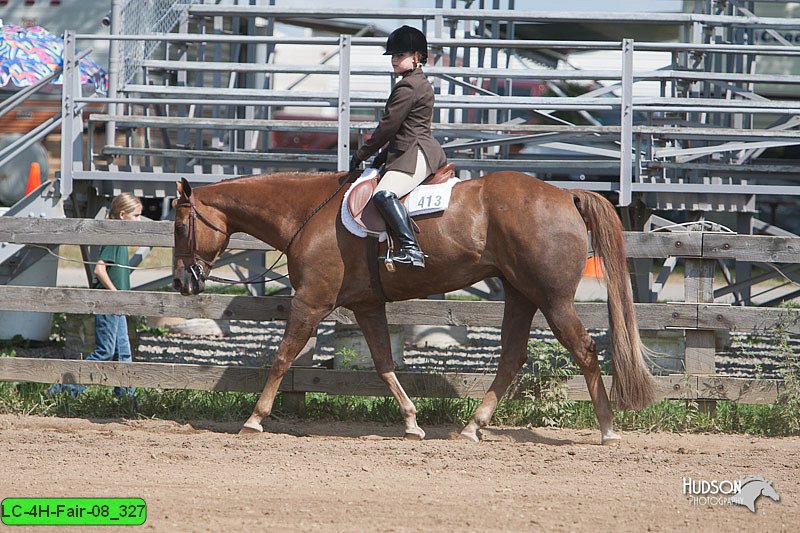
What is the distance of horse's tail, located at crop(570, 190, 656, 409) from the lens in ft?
22.3

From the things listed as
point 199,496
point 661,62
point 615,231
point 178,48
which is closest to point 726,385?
point 615,231

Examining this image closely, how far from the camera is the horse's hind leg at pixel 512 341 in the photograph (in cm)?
712

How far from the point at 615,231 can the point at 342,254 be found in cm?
199

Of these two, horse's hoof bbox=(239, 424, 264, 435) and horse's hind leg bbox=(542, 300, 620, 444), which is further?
horse's hoof bbox=(239, 424, 264, 435)

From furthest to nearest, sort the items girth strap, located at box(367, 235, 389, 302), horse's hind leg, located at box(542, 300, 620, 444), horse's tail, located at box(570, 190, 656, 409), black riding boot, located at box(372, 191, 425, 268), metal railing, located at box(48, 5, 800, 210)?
metal railing, located at box(48, 5, 800, 210), girth strap, located at box(367, 235, 389, 302), horse's tail, located at box(570, 190, 656, 409), horse's hind leg, located at box(542, 300, 620, 444), black riding boot, located at box(372, 191, 425, 268)

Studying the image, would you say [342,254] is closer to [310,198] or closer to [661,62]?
[310,198]

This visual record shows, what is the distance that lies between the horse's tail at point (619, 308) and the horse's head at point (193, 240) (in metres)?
2.74

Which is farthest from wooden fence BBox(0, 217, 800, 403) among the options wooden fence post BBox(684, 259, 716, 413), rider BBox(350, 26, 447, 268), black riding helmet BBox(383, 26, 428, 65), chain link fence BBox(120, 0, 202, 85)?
chain link fence BBox(120, 0, 202, 85)

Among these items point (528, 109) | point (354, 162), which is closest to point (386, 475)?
point (354, 162)

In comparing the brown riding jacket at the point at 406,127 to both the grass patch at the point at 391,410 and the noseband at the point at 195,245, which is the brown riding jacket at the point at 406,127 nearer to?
the noseband at the point at 195,245

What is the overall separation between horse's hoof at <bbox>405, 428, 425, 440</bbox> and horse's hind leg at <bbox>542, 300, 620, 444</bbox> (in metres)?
1.25

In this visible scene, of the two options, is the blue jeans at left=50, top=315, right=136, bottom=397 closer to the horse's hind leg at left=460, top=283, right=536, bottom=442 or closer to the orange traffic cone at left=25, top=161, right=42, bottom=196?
the horse's hind leg at left=460, top=283, right=536, bottom=442

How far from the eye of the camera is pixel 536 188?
681 centimetres

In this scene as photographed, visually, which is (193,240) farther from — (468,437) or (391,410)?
(468,437)
